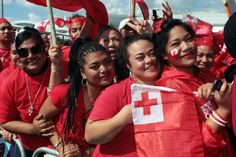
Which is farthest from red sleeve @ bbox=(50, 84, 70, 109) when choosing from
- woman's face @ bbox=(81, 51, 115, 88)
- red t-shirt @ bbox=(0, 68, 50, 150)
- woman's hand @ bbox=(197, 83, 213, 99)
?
woman's hand @ bbox=(197, 83, 213, 99)

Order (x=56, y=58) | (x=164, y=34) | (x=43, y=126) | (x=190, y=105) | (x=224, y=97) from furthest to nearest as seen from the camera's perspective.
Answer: (x=56, y=58) < (x=43, y=126) < (x=164, y=34) < (x=190, y=105) < (x=224, y=97)

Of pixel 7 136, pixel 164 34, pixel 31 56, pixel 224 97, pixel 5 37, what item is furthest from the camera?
pixel 5 37

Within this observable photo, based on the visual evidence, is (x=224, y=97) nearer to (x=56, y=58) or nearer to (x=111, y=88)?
(x=111, y=88)

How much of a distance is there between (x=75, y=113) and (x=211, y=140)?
1.16 metres

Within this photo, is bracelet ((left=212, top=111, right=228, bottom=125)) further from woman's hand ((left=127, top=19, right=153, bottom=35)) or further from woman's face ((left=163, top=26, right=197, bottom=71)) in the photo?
woman's hand ((left=127, top=19, right=153, bottom=35))

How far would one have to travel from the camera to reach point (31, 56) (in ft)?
12.1

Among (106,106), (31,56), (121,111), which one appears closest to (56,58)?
(31,56)

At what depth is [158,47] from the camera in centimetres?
269

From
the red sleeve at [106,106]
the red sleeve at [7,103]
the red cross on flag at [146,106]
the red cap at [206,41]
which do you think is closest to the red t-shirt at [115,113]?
the red sleeve at [106,106]

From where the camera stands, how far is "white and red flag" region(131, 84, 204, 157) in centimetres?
222

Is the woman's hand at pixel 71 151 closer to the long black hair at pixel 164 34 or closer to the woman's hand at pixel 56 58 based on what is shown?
the woman's hand at pixel 56 58

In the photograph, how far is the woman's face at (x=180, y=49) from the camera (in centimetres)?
254

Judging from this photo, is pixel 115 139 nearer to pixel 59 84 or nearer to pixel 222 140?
pixel 222 140

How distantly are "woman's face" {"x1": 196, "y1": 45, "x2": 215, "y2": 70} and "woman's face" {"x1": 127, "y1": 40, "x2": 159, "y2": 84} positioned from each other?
128cm
